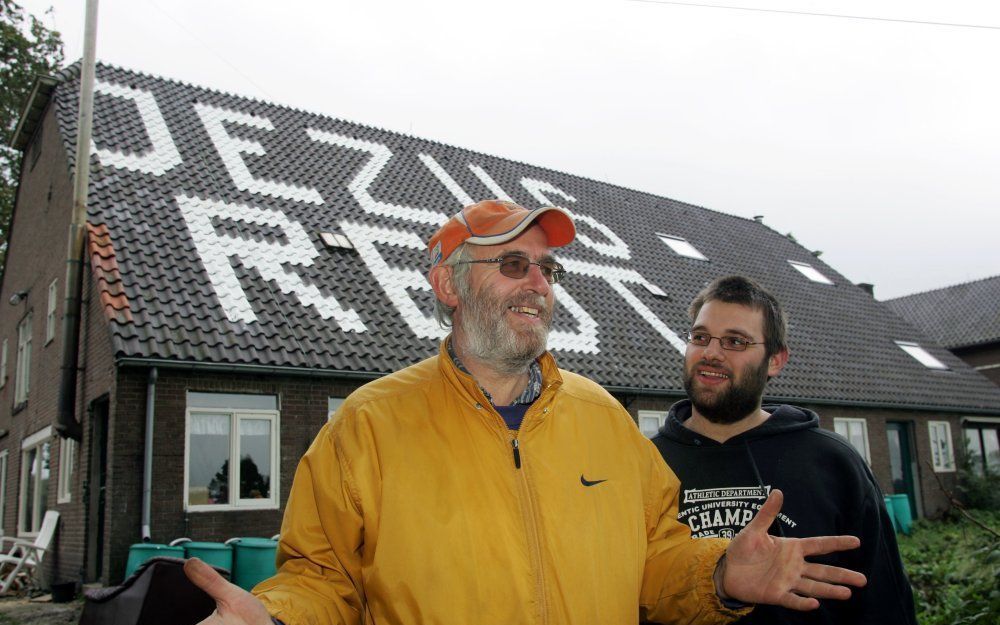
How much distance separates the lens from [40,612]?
10.2 meters

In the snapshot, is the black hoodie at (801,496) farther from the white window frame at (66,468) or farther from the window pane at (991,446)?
the window pane at (991,446)

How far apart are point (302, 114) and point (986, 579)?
1576 cm

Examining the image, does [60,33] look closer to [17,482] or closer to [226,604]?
[17,482]

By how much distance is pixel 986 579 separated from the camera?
5.79m

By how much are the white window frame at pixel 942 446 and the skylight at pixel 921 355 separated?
1917 mm

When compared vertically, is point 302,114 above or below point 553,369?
above

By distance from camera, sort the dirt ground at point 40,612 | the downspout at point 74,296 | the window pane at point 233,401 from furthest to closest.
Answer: the downspout at point 74,296, the window pane at point 233,401, the dirt ground at point 40,612

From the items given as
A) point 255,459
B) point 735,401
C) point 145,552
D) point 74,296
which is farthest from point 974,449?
point 735,401

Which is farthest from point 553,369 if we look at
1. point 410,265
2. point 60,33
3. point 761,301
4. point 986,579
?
point 60,33

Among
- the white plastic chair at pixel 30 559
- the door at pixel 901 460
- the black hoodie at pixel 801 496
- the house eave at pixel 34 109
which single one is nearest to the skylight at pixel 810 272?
the door at pixel 901 460

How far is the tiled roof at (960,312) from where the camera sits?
37719mm

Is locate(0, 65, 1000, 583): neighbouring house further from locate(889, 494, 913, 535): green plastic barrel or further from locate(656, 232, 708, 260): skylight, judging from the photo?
locate(889, 494, 913, 535): green plastic barrel

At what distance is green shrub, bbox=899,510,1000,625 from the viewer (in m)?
5.70

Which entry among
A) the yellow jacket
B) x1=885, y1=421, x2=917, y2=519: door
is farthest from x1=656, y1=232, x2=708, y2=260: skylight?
the yellow jacket
